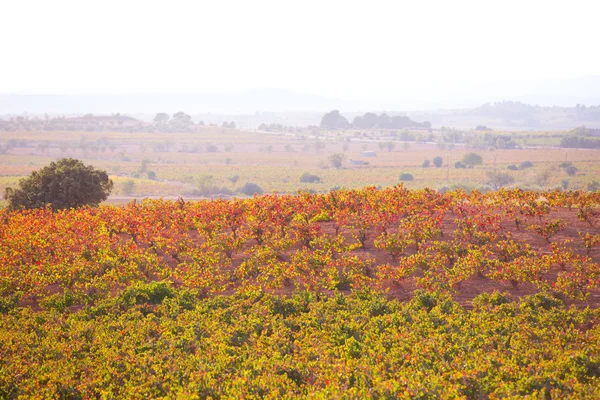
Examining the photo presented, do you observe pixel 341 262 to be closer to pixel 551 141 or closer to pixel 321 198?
pixel 321 198

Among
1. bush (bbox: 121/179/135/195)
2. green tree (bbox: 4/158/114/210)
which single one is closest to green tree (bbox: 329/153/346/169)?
bush (bbox: 121/179/135/195)

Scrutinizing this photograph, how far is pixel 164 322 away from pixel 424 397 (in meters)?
7.14

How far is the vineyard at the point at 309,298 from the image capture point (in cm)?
1242

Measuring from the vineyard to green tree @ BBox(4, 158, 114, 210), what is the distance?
4.41 metres

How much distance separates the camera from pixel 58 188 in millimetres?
30281

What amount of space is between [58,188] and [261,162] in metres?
118

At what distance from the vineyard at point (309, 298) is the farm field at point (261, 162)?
6948 cm

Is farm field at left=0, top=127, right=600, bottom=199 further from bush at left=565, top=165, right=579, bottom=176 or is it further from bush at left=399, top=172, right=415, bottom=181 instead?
bush at left=399, top=172, right=415, bottom=181

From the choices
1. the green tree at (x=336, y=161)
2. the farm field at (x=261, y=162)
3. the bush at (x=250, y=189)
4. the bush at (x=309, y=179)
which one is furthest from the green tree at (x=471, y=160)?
the bush at (x=250, y=189)

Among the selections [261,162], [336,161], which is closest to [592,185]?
[336,161]

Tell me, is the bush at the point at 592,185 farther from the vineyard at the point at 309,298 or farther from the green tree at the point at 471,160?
the vineyard at the point at 309,298

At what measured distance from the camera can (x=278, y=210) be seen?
23.8m

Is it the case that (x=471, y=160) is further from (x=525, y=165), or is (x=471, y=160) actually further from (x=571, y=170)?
(x=571, y=170)

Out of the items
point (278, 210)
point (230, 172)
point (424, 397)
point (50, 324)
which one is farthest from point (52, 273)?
point (230, 172)
